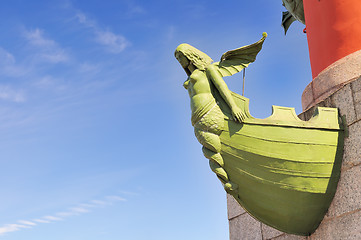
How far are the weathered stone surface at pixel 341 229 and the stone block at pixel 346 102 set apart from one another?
3.30ft

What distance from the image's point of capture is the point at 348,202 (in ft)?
14.9

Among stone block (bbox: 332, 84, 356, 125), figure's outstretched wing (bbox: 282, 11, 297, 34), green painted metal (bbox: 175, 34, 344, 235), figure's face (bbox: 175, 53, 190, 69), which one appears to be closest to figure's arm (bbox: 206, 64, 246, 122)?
green painted metal (bbox: 175, 34, 344, 235)

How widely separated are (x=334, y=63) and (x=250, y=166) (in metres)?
1.92

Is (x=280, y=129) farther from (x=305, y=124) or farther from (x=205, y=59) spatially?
(x=205, y=59)

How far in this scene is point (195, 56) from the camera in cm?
506

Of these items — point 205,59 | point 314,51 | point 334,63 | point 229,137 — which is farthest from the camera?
point 314,51

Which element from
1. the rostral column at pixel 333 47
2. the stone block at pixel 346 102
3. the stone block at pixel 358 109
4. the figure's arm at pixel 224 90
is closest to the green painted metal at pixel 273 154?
the figure's arm at pixel 224 90

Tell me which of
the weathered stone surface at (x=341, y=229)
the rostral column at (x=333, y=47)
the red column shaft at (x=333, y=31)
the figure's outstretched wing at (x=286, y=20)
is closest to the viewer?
the weathered stone surface at (x=341, y=229)

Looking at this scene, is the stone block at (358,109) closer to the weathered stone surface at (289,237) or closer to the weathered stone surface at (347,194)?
the weathered stone surface at (347,194)

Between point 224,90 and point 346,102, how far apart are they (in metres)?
1.33

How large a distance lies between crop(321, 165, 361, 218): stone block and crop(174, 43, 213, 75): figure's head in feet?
6.26

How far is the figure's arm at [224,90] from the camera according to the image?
4.71m

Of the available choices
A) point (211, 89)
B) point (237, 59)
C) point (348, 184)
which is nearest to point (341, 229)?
point (348, 184)

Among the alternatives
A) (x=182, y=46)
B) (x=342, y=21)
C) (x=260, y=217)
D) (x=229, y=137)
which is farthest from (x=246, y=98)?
(x=342, y=21)
